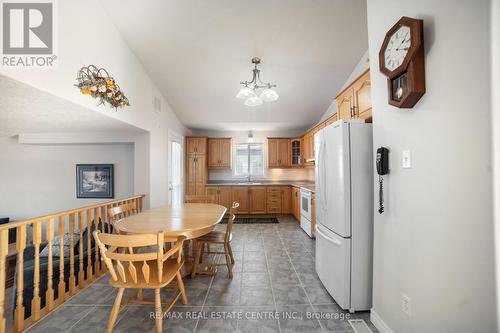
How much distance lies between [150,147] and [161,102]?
1.11m

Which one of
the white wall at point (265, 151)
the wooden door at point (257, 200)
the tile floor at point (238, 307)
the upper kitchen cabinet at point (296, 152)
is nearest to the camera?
the tile floor at point (238, 307)

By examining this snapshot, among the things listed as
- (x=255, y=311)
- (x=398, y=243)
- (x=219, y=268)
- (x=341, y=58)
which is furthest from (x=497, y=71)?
(x=219, y=268)

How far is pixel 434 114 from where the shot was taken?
1138 millimetres

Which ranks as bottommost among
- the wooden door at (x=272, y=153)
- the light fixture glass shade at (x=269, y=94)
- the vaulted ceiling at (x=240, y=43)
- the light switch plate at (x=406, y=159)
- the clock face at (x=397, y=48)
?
the light switch plate at (x=406, y=159)

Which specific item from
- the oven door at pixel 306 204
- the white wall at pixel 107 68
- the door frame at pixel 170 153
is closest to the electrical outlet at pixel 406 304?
the oven door at pixel 306 204

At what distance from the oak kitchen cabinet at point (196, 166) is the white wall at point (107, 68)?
1451 millimetres

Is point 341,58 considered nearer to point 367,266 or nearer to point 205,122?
point 367,266

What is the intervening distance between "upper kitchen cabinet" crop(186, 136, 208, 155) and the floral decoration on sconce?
3.07 metres

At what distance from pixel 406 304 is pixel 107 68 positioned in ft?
12.5

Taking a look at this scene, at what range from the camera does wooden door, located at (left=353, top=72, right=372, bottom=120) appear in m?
2.02

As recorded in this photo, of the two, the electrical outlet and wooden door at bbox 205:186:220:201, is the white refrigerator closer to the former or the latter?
the electrical outlet

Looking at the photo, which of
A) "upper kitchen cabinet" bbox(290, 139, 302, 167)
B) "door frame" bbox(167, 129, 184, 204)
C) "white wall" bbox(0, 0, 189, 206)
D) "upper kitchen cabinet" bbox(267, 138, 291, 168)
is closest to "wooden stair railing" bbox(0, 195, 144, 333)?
"white wall" bbox(0, 0, 189, 206)

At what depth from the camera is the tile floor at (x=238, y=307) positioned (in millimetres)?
1646

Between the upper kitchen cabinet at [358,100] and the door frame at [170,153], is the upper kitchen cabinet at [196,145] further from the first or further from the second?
the upper kitchen cabinet at [358,100]
